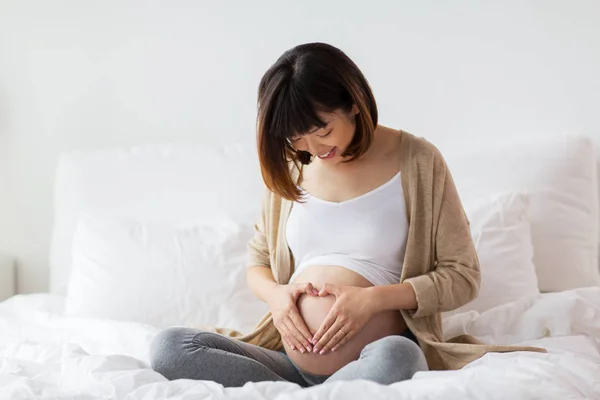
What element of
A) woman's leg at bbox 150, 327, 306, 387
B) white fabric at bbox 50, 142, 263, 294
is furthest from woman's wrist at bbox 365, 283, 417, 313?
white fabric at bbox 50, 142, 263, 294

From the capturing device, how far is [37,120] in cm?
264

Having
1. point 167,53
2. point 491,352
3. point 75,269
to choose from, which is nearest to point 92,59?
point 167,53

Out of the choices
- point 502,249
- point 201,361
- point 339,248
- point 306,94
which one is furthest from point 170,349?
point 502,249

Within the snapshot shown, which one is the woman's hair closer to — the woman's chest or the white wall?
the woman's chest

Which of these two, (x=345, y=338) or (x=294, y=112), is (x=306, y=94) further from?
(x=345, y=338)

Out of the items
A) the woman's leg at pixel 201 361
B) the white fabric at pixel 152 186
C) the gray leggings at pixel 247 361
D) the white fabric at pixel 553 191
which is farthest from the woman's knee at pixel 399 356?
the white fabric at pixel 152 186

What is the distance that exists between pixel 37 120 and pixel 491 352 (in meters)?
1.76

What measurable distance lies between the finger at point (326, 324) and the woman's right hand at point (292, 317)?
2cm

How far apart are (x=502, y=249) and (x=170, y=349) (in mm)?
906

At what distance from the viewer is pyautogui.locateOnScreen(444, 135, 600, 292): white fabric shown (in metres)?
2.11

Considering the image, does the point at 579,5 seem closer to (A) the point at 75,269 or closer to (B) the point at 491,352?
(B) the point at 491,352

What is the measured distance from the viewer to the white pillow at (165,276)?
198cm

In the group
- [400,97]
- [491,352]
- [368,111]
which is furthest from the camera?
[400,97]

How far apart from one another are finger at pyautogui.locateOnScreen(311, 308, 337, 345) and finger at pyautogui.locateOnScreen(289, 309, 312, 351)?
0.05 ft
